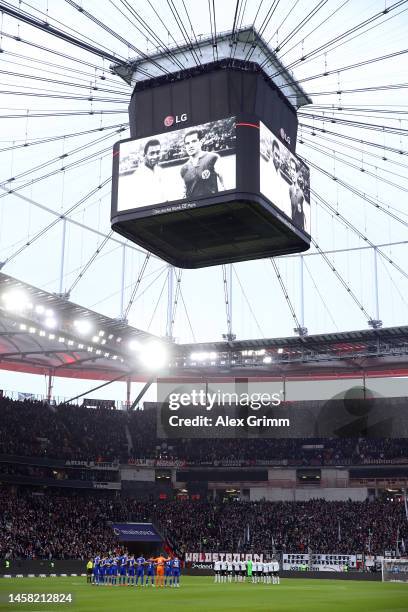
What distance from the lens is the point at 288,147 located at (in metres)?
28.8

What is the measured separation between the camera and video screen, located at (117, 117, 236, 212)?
26375 mm

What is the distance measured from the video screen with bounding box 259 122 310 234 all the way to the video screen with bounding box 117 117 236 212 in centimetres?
121

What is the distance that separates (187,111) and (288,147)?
13.4 ft

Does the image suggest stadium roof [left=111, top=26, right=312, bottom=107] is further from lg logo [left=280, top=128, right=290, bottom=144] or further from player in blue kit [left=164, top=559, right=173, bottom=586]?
player in blue kit [left=164, top=559, right=173, bottom=586]

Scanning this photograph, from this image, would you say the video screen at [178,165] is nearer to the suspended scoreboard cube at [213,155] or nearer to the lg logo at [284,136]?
the suspended scoreboard cube at [213,155]

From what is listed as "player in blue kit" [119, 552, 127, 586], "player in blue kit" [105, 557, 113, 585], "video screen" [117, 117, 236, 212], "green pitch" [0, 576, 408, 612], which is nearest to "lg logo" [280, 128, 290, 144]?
"video screen" [117, 117, 236, 212]

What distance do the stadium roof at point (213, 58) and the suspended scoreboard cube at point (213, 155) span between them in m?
0.04

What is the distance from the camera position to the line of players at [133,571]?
44.2 metres

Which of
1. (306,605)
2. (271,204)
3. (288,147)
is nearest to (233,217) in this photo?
(271,204)

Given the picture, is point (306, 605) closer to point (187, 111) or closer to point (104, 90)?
point (187, 111)

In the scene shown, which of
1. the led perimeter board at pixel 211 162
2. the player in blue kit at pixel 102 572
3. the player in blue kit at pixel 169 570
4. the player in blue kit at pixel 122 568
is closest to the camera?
the led perimeter board at pixel 211 162

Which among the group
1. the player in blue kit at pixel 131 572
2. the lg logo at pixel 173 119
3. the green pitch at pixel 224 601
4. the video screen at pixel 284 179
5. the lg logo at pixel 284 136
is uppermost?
the lg logo at pixel 173 119

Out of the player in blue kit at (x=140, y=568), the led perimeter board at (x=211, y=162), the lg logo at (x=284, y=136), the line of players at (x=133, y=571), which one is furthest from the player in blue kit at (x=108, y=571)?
the lg logo at (x=284, y=136)

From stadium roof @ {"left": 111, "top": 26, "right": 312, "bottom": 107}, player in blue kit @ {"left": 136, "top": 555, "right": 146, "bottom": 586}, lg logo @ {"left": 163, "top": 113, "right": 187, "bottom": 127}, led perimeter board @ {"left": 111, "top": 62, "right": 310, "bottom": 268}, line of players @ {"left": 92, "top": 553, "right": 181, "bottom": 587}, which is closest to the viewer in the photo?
led perimeter board @ {"left": 111, "top": 62, "right": 310, "bottom": 268}
